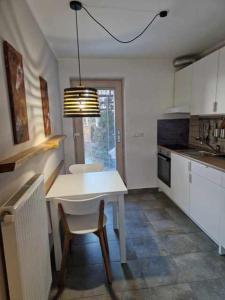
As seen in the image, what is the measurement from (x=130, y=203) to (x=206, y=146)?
155cm

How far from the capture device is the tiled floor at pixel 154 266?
165 cm

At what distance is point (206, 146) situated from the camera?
322 centimetres

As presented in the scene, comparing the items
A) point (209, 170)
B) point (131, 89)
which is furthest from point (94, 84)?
point (209, 170)

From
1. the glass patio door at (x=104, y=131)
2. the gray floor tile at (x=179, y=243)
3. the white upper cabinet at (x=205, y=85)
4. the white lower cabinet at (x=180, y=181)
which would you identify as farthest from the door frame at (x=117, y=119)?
the gray floor tile at (x=179, y=243)

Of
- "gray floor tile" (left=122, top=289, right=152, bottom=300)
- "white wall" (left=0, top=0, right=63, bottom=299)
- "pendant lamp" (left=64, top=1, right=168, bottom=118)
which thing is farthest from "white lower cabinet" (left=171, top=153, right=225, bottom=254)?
"white wall" (left=0, top=0, right=63, bottom=299)

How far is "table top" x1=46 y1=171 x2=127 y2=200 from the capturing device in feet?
6.04

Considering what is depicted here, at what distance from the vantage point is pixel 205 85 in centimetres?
266

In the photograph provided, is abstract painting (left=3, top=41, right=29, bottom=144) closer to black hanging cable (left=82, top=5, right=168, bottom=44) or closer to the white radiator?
the white radiator

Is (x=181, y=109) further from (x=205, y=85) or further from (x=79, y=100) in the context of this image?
(x=79, y=100)

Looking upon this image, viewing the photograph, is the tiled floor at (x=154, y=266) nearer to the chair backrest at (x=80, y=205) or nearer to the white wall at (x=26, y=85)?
the chair backrest at (x=80, y=205)

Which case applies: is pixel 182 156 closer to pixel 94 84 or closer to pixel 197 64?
pixel 197 64

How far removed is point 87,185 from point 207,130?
222 cm

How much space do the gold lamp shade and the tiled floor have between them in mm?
1475

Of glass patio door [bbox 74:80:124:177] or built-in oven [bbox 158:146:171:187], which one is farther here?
glass patio door [bbox 74:80:124:177]
